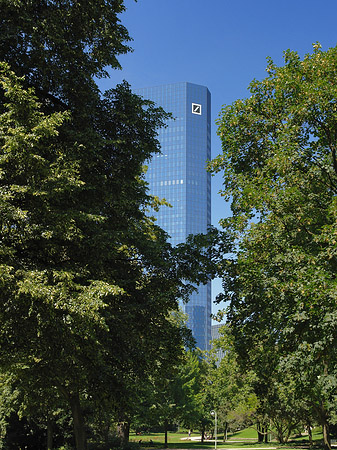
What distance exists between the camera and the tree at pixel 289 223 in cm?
1238

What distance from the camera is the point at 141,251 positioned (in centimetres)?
1439

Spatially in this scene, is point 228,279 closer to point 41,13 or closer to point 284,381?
point 284,381

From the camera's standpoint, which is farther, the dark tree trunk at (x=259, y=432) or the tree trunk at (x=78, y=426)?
the dark tree trunk at (x=259, y=432)

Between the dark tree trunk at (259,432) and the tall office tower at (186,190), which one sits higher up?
the tall office tower at (186,190)

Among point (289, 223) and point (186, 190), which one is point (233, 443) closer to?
point (289, 223)

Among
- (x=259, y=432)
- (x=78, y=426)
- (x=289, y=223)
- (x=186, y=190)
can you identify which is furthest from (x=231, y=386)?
(x=186, y=190)

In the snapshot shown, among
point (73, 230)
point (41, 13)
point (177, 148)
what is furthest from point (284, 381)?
point (177, 148)

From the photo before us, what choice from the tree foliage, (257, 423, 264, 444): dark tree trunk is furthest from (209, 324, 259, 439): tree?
the tree foliage

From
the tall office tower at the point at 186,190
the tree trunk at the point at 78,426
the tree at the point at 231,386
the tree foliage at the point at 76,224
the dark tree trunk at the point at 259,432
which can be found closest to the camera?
the tree foliage at the point at 76,224

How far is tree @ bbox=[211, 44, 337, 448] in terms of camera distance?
40.6ft

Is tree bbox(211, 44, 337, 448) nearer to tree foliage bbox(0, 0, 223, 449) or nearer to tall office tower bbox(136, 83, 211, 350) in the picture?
tree foliage bbox(0, 0, 223, 449)

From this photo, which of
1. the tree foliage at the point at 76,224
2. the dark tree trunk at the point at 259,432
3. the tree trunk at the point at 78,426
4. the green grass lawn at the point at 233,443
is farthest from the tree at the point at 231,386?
the tree trunk at the point at 78,426

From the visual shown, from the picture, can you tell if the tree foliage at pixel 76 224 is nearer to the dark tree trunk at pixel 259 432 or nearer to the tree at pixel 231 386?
the tree at pixel 231 386

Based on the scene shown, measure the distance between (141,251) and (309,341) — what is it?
5.78m
